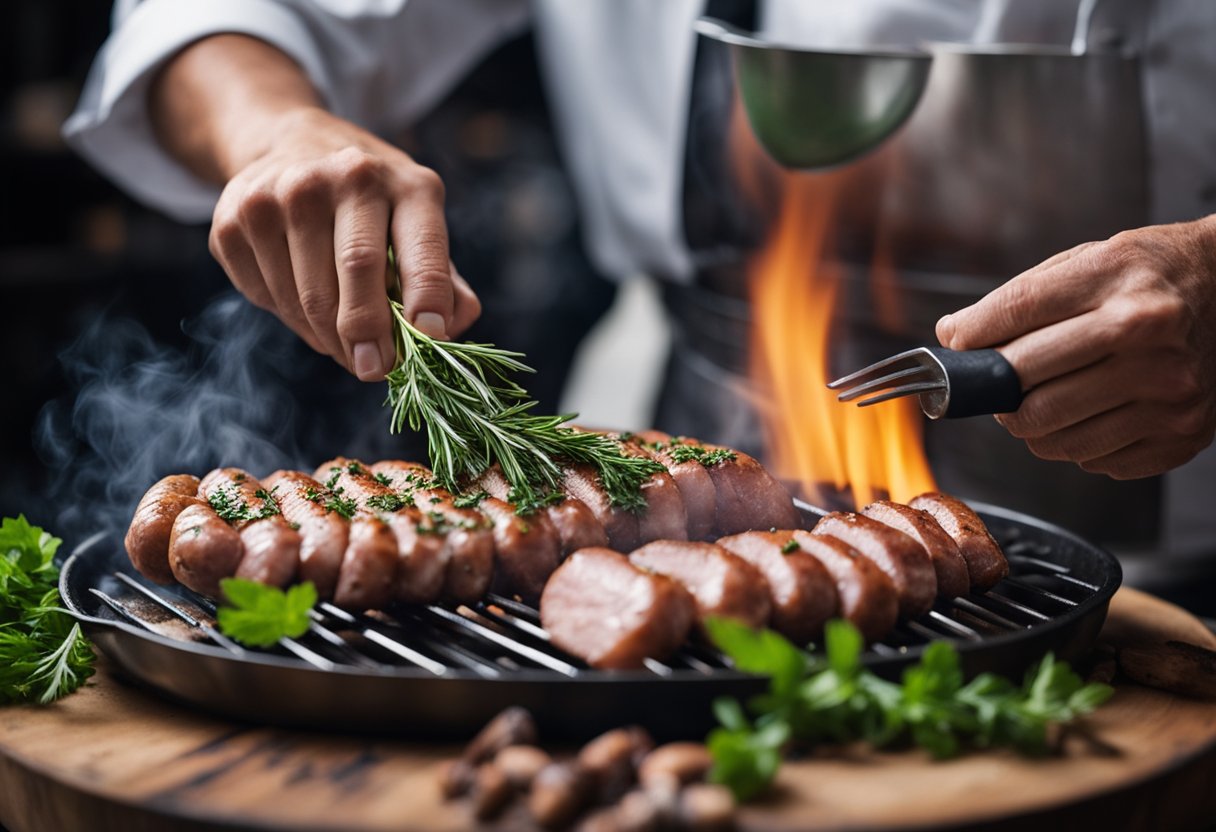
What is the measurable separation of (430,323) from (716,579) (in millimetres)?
1035

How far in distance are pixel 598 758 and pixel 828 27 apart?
3099 millimetres

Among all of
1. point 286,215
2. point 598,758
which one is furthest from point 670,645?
point 286,215

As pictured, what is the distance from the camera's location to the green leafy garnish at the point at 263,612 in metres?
2.23

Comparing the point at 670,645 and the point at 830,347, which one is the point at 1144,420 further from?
the point at 830,347

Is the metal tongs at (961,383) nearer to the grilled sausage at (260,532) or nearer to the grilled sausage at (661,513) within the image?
the grilled sausage at (661,513)

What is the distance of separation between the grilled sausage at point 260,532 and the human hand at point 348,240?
0.43 meters

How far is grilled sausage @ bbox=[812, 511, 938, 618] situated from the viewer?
2500mm

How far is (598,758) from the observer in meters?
1.97

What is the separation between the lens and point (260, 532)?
100 inches

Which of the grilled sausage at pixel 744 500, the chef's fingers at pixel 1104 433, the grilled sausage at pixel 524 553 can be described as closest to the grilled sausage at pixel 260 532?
the grilled sausage at pixel 524 553

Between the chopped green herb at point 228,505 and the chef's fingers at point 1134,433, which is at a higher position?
the chef's fingers at point 1134,433

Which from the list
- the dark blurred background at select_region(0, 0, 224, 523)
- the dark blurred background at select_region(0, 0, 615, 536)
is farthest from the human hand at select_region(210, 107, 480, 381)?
the dark blurred background at select_region(0, 0, 224, 523)

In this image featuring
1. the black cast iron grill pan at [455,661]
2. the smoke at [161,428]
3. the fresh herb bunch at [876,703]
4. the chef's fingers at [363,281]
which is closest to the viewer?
the fresh herb bunch at [876,703]

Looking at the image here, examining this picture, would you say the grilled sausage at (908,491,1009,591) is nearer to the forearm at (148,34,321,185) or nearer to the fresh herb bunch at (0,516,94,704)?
the fresh herb bunch at (0,516,94,704)
